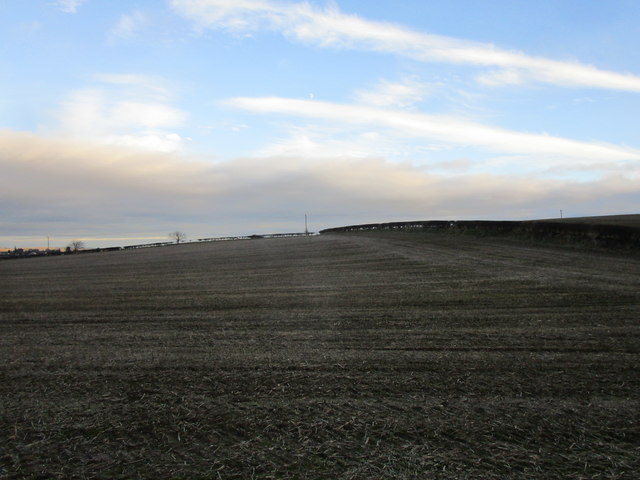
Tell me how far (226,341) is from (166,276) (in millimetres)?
8704

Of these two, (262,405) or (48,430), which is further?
(262,405)

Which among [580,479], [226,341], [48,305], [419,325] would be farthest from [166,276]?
[580,479]

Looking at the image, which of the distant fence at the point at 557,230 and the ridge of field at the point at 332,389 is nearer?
the ridge of field at the point at 332,389

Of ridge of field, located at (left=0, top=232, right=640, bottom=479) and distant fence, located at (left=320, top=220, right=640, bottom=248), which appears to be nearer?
ridge of field, located at (left=0, top=232, right=640, bottom=479)

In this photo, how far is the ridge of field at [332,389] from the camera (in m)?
2.52

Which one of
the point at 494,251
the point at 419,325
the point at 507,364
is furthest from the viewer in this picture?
the point at 494,251

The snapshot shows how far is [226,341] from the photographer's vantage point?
5.13 m

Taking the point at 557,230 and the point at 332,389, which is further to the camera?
the point at 557,230

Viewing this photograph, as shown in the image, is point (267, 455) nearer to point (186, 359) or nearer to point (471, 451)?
point (471, 451)

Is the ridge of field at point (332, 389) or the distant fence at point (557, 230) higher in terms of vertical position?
the distant fence at point (557, 230)

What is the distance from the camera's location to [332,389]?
3512mm

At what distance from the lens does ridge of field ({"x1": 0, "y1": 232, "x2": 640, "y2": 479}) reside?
2518 mm

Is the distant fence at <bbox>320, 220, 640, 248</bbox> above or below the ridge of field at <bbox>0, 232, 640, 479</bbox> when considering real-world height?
above

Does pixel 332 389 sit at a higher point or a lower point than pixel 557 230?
lower
